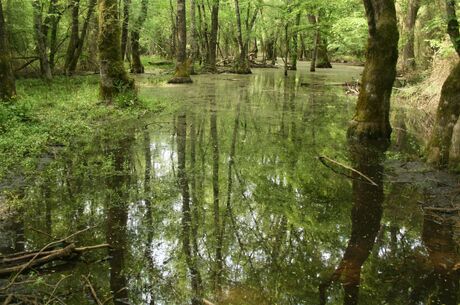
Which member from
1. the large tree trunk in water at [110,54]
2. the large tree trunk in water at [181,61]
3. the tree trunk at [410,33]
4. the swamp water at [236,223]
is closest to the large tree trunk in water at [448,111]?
the swamp water at [236,223]

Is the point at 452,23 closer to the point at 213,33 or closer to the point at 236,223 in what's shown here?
the point at 236,223

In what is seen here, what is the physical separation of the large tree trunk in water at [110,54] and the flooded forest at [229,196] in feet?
0.14

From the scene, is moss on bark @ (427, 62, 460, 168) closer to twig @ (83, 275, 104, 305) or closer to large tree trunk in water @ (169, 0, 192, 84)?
twig @ (83, 275, 104, 305)

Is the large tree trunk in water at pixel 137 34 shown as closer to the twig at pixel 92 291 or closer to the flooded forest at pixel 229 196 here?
the flooded forest at pixel 229 196

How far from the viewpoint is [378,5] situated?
904 cm

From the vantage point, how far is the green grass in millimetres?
7988

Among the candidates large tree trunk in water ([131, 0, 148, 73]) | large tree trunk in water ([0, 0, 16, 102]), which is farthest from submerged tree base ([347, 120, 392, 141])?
large tree trunk in water ([131, 0, 148, 73])

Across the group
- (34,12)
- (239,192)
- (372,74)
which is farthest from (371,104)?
(34,12)

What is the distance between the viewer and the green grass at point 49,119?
7.99 meters

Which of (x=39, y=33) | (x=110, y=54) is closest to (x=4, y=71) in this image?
(x=110, y=54)

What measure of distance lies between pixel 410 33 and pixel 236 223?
19374 millimetres

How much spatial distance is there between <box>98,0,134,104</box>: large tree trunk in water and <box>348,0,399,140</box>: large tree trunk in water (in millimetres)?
7244

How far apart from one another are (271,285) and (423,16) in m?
25.6

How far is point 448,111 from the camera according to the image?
7.23m
